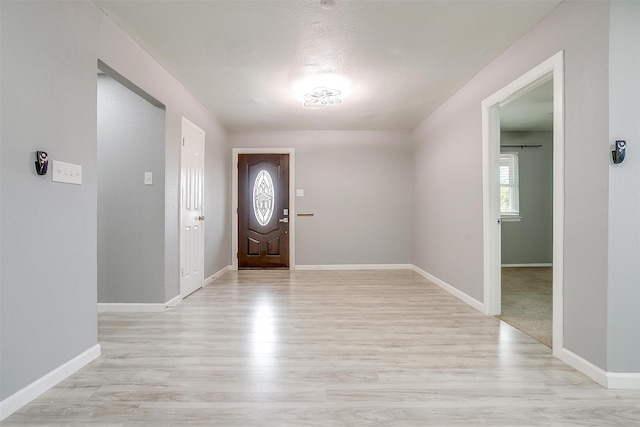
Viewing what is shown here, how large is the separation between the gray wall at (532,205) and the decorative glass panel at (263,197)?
170 inches

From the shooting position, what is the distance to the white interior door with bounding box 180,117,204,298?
3.86m

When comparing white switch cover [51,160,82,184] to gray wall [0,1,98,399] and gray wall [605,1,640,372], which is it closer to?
gray wall [0,1,98,399]

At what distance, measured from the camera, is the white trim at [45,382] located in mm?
1629

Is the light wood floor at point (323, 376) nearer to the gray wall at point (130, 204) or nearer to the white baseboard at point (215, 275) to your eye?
the gray wall at point (130, 204)

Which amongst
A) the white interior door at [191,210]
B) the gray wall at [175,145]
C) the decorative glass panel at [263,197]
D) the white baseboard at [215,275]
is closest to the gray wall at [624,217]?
the gray wall at [175,145]

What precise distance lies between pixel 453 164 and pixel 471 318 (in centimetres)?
185

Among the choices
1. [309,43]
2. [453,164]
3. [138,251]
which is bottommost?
[138,251]

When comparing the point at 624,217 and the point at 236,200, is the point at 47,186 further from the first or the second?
the point at 236,200

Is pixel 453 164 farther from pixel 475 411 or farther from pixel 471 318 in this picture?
pixel 475 411

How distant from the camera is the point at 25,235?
174cm

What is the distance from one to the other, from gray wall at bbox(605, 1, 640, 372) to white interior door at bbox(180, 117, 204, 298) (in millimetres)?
3720

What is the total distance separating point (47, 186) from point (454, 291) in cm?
398

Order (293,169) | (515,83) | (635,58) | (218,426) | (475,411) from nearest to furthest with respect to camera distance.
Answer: (218,426), (475,411), (635,58), (515,83), (293,169)

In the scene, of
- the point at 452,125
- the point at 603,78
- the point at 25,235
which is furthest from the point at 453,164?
the point at 25,235
